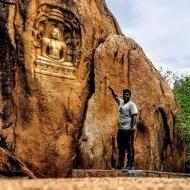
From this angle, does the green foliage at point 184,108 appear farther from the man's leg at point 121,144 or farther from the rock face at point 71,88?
the man's leg at point 121,144

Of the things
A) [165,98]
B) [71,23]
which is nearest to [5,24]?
[71,23]

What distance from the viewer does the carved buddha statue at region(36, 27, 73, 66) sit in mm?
19109

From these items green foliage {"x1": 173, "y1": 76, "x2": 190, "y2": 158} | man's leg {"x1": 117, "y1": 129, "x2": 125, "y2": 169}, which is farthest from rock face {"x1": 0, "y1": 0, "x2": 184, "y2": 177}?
man's leg {"x1": 117, "y1": 129, "x2": 125, "y2": 169}

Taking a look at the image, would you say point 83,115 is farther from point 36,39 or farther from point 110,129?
point 36,39

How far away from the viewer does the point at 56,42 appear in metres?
19.6

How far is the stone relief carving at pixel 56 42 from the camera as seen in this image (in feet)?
62.0

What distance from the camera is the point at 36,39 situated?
62.0 feet

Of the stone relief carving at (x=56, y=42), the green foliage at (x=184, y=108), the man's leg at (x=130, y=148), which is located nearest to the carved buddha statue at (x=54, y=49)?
the stone relief carving at (x=56, y=42)

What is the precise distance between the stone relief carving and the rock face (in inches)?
1.4

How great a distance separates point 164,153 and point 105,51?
4.81 metres

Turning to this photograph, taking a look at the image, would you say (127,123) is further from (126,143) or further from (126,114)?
(126,143)

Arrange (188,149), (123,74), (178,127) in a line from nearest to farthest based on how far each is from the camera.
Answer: (123,74)
(178,127)
(188,149)

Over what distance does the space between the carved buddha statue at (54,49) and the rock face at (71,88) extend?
1.4 inches

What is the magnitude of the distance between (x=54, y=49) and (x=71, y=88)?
1.52 meters
